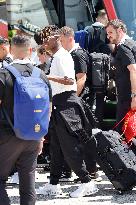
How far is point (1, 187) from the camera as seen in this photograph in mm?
4930

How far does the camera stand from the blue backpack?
481cm

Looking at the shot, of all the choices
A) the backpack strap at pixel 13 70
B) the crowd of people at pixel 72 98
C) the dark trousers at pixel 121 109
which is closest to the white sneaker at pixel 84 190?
the crowd of people at pixel 72 98

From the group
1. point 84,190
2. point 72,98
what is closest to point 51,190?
point 84,190

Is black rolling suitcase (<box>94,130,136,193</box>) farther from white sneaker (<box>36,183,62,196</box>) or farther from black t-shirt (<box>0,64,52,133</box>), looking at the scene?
black t-shirt (<box>0,64,52,133</box>)

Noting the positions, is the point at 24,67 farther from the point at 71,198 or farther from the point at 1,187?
the point at 71,198

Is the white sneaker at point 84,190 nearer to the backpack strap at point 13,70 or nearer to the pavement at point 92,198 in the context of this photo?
the pavement at point 92,198

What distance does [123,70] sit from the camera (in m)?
6.57

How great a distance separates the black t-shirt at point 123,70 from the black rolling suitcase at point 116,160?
0.49 meters

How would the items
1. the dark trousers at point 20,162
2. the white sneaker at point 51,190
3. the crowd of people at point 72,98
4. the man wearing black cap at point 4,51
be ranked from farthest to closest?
the white sneaker at point 51,190 → the man wearing black cap at point 4,51 → the crowd of people at point 72,98 → the dark trousers at point 20,162

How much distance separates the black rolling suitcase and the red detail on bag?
0.09 meters

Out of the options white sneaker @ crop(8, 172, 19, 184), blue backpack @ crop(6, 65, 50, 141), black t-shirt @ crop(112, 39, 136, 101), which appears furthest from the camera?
white sneaker @ crop(8, 172, 19, 184)

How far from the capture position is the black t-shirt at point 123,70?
6445mm

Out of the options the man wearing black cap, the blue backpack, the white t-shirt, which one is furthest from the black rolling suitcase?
the blue backpack

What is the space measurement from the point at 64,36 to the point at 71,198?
5.54 ft
